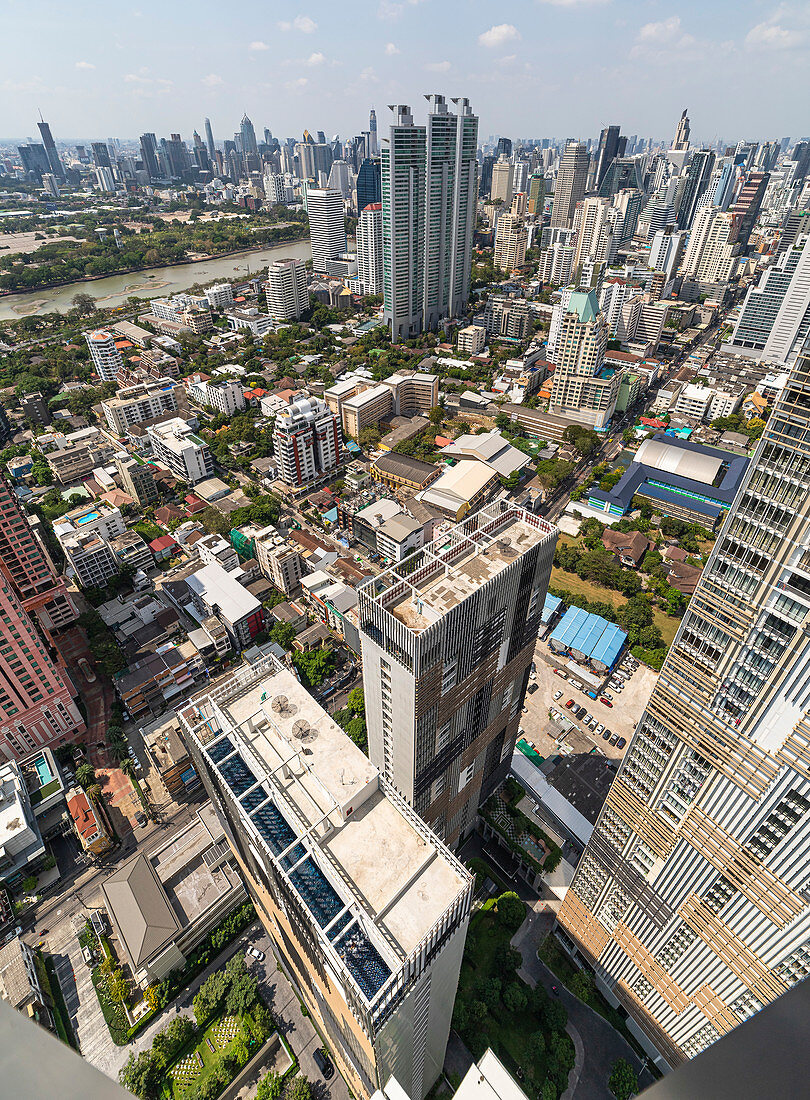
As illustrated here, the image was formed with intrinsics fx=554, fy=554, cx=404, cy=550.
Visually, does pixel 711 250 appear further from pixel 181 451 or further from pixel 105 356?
pixel 105 356

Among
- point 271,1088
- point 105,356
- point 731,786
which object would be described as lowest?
point 271,1088

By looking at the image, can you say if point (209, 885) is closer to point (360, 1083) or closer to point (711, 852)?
point (360, 1083)

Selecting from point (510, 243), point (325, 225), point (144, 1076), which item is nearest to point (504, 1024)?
point (144, 1076)

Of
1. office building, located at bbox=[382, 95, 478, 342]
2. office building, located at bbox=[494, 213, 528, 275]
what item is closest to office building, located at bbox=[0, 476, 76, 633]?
office building, located at bbox=[382, 95, 478, 342]

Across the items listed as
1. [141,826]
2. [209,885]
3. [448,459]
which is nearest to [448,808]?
[209,885]

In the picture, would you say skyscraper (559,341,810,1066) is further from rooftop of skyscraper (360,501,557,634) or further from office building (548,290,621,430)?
office building (548,290,621,430)
